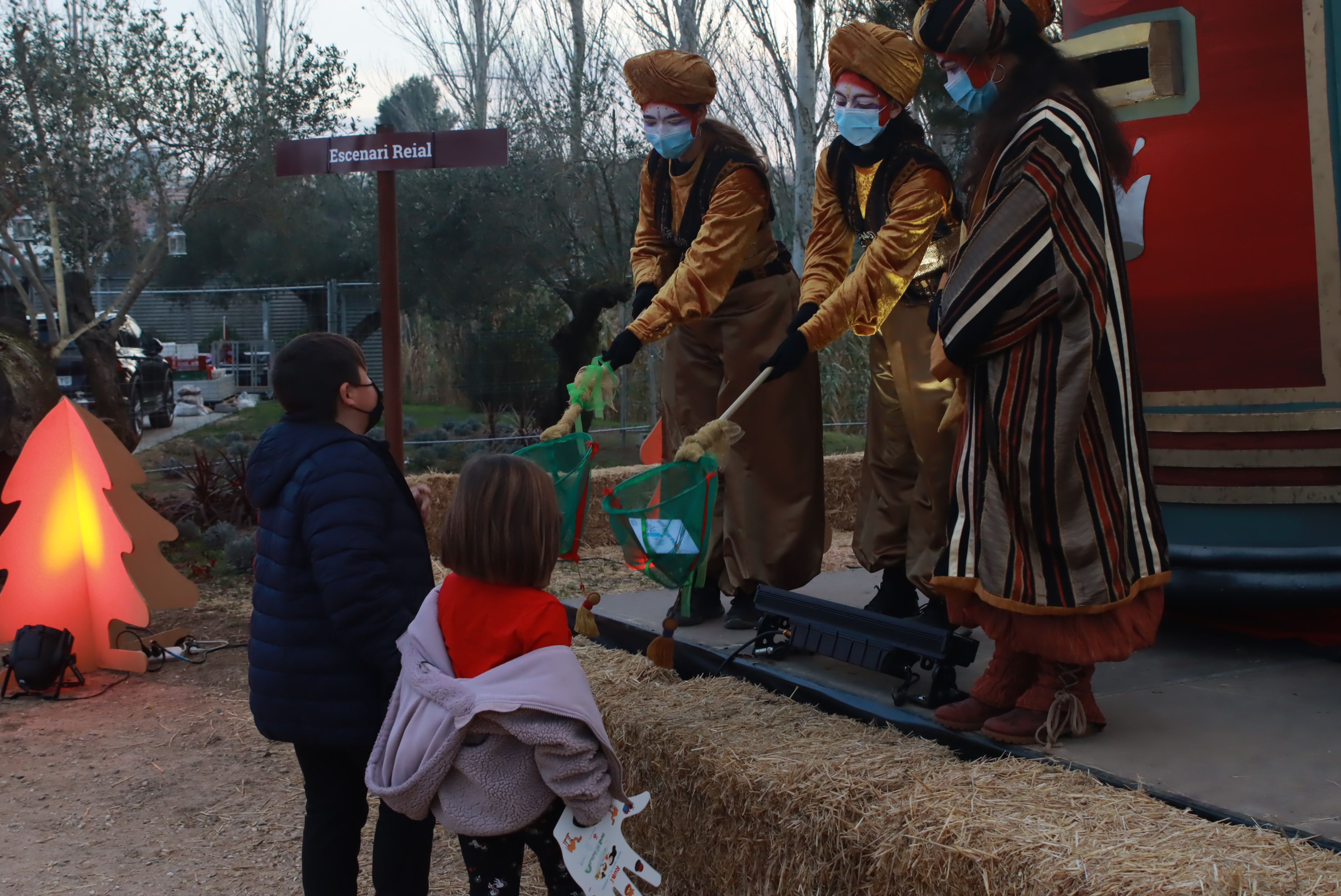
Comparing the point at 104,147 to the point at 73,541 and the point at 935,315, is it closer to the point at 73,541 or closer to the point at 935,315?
the point at 73,541

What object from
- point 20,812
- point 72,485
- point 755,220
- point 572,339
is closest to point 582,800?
point 755,220

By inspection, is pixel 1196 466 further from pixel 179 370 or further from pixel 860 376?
pixel 179 370

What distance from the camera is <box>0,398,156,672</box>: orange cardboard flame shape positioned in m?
5.00

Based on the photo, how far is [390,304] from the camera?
211 inches

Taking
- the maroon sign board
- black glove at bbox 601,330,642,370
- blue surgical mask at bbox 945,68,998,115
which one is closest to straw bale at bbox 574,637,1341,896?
black glove at bbox 601,330,642,370

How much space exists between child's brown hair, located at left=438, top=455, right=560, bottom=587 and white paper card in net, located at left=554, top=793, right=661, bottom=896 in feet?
1.47

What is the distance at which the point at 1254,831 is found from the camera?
2.07m

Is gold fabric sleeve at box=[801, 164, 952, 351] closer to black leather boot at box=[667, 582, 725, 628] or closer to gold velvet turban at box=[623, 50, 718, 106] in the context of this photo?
gold velvet turban at box=[623, 50, 718, 106]

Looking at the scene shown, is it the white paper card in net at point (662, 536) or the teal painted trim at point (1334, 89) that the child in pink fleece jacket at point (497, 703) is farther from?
the teal painted trim at point (1334, 89)

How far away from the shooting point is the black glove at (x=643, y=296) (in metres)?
3.94

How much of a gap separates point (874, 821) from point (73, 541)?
4140mm

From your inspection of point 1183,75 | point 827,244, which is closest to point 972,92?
point 827,244

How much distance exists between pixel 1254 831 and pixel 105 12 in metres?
11.1

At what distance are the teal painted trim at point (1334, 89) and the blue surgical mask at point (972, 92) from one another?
1146 mm
